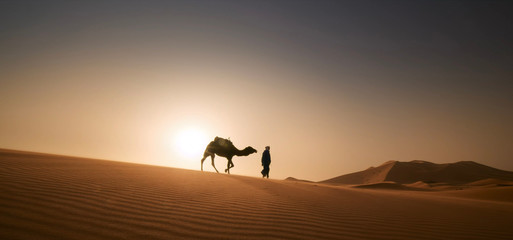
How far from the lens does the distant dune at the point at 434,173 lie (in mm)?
37250

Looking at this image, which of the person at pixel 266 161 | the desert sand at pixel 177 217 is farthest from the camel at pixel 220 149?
the desert sand at pixel 177 217

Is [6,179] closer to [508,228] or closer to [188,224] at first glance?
[188,224]

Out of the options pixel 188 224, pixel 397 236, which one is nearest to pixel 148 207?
pixel 188 224

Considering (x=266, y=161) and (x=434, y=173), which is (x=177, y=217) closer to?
(x=266, y=161)

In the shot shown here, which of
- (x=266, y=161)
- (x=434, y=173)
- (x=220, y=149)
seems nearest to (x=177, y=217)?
(x=220, y=149)

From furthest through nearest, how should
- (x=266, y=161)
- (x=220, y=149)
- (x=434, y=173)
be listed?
(x=434, y=173) → (x=266, y=161) → (x=220, y=149)

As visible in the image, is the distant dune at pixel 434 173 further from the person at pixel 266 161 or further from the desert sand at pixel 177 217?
the desert sand at pixel 177 217

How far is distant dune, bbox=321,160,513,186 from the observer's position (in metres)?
37.2

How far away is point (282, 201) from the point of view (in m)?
5.33

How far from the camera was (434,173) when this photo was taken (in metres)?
39.6

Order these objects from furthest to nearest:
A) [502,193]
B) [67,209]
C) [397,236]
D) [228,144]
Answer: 1. [228,144]
2. [502,193]
3. [397,236]
4. [67,209]

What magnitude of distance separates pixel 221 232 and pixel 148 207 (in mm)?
1403

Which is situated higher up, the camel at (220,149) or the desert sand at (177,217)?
the camel at (220,149)

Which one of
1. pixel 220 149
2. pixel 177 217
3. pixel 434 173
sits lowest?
pixel 177 217
